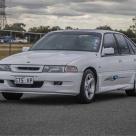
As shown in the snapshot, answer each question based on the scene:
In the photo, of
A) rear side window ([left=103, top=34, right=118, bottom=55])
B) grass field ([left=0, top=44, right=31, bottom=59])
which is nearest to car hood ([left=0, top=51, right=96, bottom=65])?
rear side window ([left=103, top=34, right=118, bottom=55])

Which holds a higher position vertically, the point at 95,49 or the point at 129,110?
the point at 95,49

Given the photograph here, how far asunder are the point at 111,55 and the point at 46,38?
146 centimetres

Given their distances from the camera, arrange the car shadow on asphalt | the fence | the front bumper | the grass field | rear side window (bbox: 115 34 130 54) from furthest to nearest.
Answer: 1. the grass field
2. the fence
3. rear side window (bbox: 115 34 130 54)
4. the car shadow on asphalt
5. the front bumper

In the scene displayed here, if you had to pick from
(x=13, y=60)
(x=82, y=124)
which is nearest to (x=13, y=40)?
(x=13, y=60)

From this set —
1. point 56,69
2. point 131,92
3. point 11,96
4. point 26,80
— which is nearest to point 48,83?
point 56,69

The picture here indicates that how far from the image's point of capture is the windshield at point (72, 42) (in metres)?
11.8

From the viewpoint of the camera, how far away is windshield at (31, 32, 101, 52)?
1175 cm

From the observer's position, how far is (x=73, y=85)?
10641 millimetres

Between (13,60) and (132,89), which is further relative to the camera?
(132,89)

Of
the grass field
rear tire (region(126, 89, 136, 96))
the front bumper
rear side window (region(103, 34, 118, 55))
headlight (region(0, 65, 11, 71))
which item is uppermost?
rear side window (region(103, 34, 118, 55))

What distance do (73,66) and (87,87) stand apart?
0.62 metres

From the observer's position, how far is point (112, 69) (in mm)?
12047

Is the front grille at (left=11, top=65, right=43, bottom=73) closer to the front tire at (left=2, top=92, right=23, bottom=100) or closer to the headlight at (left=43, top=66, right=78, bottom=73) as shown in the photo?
the headlight at (left=43, top=66, right=78, bottom=73)

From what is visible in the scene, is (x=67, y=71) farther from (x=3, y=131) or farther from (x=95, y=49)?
(x=3, y=131)
